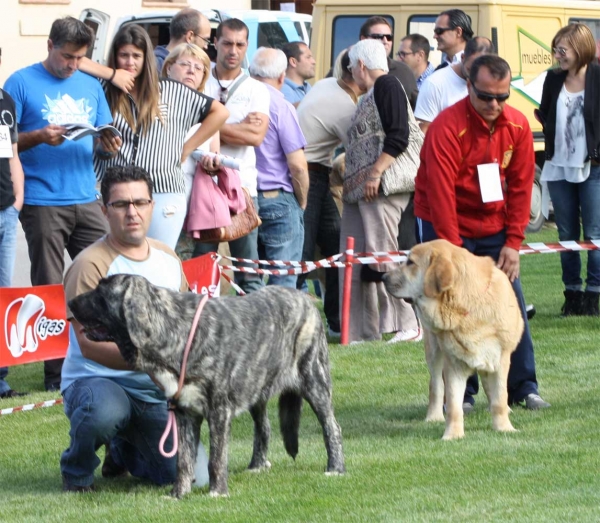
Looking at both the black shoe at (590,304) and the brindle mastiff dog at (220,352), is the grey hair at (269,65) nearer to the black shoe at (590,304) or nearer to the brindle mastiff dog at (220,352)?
the black shoe at (590,304)

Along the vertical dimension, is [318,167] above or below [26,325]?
above

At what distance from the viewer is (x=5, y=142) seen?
301 inches

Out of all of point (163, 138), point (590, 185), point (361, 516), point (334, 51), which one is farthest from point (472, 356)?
point (334, 51)

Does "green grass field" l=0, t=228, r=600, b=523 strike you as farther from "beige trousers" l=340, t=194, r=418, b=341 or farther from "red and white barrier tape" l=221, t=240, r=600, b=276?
"beige trousers" l=340, t=194, r=418, b=341

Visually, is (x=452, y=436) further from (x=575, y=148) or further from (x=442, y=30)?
(x=442, y=30)

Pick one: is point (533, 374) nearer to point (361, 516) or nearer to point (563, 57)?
point (361, 516)

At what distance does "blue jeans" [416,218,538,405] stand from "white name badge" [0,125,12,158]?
8.47 feet

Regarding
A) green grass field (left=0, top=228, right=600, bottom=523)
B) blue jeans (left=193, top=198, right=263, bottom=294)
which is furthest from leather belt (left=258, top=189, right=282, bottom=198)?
green grass field (left=0, top=228, right=600, bottom=523)

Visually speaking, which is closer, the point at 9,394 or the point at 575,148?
the point at 9,394

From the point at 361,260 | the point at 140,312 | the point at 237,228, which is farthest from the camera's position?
the point at 361,260

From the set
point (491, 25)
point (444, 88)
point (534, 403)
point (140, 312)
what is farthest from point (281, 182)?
point (491, 25)

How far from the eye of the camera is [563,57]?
10.5 metres

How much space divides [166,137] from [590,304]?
4526 millimetres

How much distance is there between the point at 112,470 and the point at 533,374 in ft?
8.77
